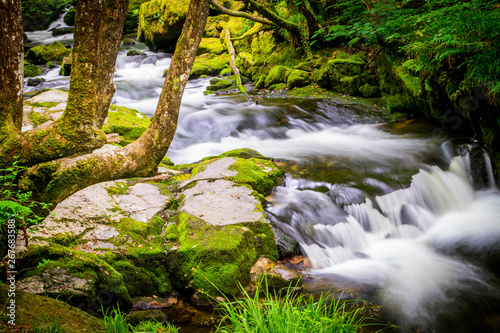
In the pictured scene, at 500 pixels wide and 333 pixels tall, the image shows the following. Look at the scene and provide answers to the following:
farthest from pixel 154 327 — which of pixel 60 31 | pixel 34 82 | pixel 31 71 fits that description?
pixel 60 31

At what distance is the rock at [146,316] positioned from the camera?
3252 millimetres

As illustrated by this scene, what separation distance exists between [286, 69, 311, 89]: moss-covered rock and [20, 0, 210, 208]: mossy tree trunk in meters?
9.86

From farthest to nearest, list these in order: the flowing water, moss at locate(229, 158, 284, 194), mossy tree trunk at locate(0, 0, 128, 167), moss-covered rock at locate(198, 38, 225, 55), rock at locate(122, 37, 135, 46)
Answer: rock at locate(122, 37, 135, 46) → moss-covered rock at locate(198, 38, 225, 55) → moss at locate(229, 158, 284, 194) → the flowing water → mossy tree trunk at locate(0, 0, 128, 167)

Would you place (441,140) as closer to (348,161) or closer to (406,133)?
(406,133)

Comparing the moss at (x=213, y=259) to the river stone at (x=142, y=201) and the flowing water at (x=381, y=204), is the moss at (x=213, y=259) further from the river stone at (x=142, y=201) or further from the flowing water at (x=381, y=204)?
the flowing water at (x=381, y=204)

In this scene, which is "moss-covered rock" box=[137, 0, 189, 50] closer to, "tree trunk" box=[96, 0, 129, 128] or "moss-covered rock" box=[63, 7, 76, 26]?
"moss-covered rock" box=[63, 7, 76, 26]

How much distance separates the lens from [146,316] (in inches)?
131

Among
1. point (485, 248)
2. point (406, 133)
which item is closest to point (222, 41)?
point (406, 133)

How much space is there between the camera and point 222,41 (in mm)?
18656

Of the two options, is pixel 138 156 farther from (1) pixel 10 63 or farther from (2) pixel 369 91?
(2) pixel 369 91

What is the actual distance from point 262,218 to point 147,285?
1.69 metres

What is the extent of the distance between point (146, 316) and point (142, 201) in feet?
6.10

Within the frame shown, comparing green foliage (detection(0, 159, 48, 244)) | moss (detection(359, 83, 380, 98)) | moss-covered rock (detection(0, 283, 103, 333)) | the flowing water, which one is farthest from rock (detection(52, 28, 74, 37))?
A: moss-covered rock (detection(0, 283, 103, 333))

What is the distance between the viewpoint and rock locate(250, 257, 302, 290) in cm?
393
